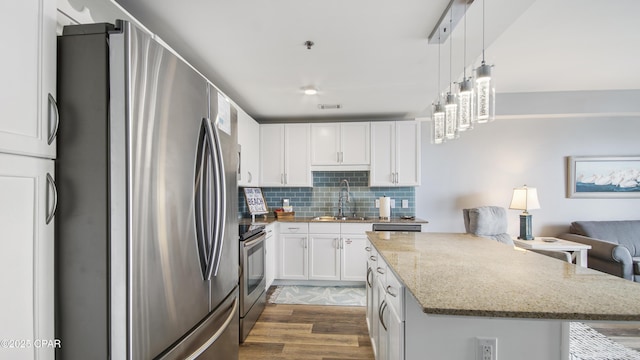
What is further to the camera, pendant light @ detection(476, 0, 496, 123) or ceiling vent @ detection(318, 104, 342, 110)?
ceiling vent @ detection(318, 104, 342, 110)

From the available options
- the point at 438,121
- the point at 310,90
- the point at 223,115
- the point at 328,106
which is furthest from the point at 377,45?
the point at 328,106

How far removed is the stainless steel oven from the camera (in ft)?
7.75

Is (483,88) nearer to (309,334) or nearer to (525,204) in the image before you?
(309,334)

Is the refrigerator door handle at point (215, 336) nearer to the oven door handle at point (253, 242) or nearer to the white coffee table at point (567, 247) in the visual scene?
the oven door handle at point (253, 242)

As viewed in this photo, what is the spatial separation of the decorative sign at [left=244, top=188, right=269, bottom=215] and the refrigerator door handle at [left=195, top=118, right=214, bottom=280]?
241cm

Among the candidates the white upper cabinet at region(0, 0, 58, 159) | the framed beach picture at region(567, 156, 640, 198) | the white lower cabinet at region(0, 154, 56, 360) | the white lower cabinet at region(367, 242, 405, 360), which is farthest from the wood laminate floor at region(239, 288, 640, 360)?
the framed beach picture at region(567, 156, 640, 198)

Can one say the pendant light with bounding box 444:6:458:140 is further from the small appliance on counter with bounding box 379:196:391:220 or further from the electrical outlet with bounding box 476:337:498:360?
the small appliance on counter with bounding box 379:196:391:220

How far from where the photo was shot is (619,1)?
6.36 ft

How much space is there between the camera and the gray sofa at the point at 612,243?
3070 millimetres

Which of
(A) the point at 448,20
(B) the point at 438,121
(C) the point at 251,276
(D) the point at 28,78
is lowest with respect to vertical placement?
(C) the point at 251,276

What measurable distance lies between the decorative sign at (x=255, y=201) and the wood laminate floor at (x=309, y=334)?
1.25 meters

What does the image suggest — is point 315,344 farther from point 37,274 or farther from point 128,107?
point 128,107

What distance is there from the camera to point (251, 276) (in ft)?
8.48

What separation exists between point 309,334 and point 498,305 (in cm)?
193
